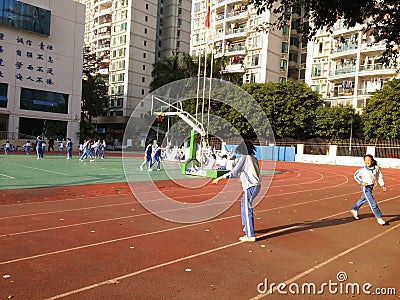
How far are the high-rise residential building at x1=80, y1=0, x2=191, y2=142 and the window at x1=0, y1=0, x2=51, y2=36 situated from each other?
22.9 meters

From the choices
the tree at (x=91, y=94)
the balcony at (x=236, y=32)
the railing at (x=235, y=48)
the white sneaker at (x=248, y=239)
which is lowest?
the white sneaker at (x=248, y=239)

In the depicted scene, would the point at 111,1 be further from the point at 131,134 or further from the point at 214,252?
the point at 214,252

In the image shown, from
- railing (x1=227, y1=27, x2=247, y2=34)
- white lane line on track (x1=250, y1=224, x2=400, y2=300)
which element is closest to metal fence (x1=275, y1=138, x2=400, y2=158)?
railing (x1=227, y1=27, x2=247, y2=34)

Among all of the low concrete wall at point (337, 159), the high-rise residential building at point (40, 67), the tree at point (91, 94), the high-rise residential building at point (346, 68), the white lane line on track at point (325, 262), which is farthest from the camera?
the tree at point (91, 94)

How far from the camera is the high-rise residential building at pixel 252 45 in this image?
156 ft

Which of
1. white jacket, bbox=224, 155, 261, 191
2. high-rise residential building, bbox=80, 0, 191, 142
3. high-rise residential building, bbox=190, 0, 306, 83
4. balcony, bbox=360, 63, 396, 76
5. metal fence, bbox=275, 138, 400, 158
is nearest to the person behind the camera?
white jacket, bbox=224, 155, 261, 191

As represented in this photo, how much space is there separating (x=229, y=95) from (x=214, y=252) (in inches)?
1279

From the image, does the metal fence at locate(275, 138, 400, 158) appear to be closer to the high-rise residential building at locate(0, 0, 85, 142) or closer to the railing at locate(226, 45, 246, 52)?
the railing at locate(226, 45, 246, 52)

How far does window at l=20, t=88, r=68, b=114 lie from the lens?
37.6 metres

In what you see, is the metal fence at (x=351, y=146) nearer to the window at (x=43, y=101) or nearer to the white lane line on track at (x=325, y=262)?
the window at (x=43, y=101)

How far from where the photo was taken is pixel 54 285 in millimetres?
4199

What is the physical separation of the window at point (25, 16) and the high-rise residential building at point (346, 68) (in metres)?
30.8

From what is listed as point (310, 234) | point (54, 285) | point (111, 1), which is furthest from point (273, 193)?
point (111, 1)

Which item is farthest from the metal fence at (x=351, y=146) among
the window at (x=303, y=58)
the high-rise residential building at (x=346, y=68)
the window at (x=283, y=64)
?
the window at (x=303, y=58)
